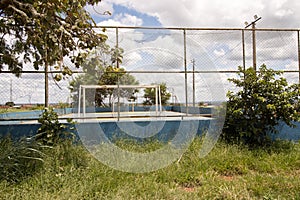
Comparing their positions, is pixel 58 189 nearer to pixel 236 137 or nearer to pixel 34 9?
pixel 34 9

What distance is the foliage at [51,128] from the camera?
5.11 m

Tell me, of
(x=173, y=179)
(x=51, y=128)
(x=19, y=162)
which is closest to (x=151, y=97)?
(x=51, y=128)

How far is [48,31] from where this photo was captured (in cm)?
344

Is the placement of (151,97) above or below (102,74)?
below

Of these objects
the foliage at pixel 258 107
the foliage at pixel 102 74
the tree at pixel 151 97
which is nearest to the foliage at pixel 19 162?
the foliage at pixel 102 74

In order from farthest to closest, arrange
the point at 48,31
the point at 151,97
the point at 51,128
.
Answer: the point at 151,97, the point at 51,128, the point at 48,31

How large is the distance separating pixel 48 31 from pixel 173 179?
261 centimetres

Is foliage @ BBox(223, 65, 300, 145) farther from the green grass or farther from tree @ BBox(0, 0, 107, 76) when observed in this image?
tree @ BBox(0, 0, 107, 76)

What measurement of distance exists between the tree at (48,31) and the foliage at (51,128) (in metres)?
1.17

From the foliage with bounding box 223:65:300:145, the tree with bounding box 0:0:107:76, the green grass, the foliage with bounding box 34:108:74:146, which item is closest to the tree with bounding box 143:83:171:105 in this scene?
the foliage with bounding box 223:65:300:145

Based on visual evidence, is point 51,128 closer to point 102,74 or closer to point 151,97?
point 102,74

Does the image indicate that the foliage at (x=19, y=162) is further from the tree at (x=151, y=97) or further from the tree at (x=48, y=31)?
the tree at (x=151, y=97)

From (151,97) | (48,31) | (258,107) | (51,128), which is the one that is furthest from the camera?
(151,97)

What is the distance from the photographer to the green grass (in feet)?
10.4
